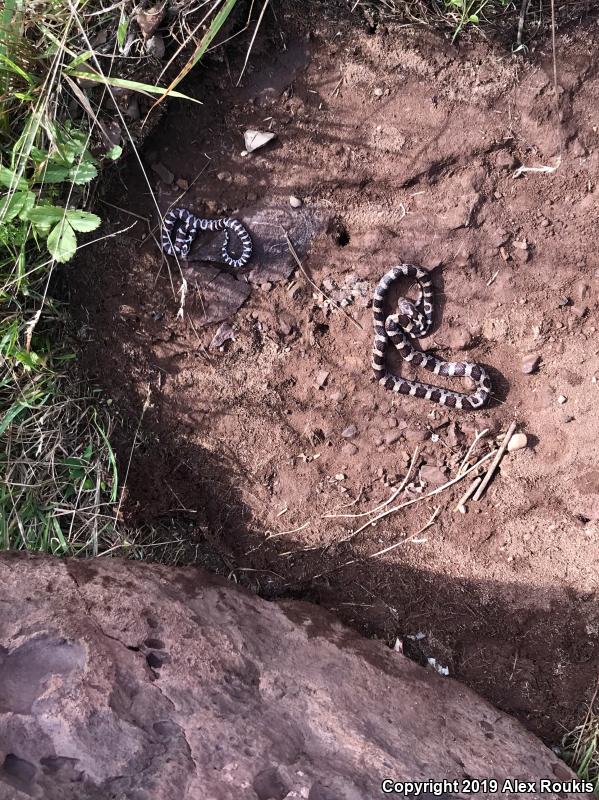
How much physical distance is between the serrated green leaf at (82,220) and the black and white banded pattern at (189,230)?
2.03 feet

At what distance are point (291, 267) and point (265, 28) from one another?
1.43m

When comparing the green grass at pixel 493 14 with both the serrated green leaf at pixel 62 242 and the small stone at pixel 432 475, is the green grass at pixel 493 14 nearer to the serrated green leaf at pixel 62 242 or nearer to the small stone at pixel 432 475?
the serrated green leaf at pixel 62 242

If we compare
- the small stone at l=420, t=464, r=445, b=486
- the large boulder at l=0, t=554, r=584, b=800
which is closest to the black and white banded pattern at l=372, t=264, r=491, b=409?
the small stone at l=420, t=464, r=445, b=486

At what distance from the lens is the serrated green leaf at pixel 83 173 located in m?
3.51

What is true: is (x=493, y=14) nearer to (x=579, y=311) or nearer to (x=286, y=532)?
(x=579, y=311)

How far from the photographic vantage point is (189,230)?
13.1 ft

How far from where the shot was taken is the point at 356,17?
368 centimetres

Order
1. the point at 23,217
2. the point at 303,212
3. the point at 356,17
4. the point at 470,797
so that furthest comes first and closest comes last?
1. the point at 303,212
2. the point at 356,17
3. the point at 23,217
4. the point at 470,797

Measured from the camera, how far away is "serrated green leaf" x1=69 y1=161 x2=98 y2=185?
3506 millimetres

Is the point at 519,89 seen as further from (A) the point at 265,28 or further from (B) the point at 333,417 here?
(B) the point at 333,417

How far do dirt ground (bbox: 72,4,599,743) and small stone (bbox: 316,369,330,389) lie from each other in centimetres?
1

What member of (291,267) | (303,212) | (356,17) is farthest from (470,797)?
(356,17)

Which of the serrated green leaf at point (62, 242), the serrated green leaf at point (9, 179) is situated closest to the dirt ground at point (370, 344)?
the serrated green leaf at point (62, 242)

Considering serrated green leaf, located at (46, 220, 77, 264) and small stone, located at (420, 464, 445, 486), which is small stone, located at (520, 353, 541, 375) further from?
serrated green leaf, located at (46, 220, 77, 264)
